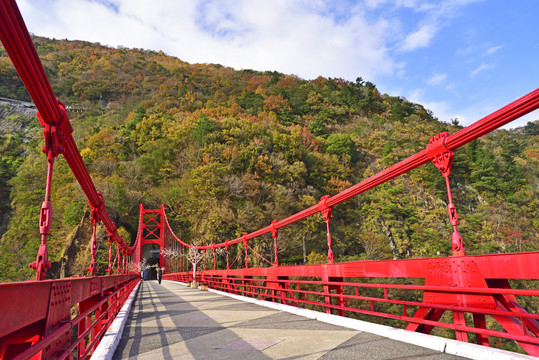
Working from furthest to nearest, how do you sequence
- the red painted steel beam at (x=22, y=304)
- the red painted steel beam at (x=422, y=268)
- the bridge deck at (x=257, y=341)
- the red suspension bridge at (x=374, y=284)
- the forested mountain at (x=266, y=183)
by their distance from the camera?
the forested mountain at (x=266, y=183)
the bridge deck at (x=257, y=341)
the red painted steel beam at (x=422, y=268)
the red suspension bridge at (x=374, y=284)
the red painted steel beam at (x=22, y=304)

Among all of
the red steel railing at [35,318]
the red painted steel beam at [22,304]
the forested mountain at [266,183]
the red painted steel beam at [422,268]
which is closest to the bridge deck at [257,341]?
the red painted steel beam at [422,268]

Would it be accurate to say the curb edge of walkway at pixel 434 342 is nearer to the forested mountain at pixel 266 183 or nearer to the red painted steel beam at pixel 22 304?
the red painted steel beam at pixel 22 304

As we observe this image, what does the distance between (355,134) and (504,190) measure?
83.3ft

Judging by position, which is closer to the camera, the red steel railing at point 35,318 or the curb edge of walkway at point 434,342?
the red steel railing at point 35,318

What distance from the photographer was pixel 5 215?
145 feet

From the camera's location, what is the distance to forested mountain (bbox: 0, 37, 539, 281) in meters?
33.1

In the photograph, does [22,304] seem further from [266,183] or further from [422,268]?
[266,183]

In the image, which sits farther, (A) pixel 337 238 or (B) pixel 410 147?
(B) pixel 410 147

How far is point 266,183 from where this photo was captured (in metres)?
38.0

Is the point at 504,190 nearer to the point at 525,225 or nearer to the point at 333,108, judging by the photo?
the point at 525,225

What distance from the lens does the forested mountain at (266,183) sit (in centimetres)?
3309

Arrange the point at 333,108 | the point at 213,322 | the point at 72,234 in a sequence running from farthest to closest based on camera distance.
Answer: the point at 333,108 < the point at 72,234 < the point at 213,322

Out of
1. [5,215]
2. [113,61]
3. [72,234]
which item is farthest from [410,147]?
[113,61]

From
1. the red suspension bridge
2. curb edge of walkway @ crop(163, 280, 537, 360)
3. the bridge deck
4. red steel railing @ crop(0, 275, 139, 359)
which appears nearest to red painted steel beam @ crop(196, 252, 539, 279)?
the red suspension bridge
